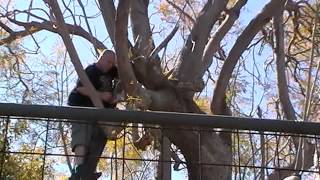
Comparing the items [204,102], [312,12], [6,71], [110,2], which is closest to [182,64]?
[110,2]

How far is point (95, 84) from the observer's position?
16.1 feet

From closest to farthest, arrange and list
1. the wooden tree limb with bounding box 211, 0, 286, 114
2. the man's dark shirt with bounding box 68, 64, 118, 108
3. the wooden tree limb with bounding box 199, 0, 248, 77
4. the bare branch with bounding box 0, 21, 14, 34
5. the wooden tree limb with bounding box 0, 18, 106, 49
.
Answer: the man's dark shirt with bounding box 68, 64, 118, 108
the wooden tree limb with bounding box 211, 0, 286, 114
the wooden tree limb with bounding box 199, 0, 248, 77
the wooden tree limb with bounding box 0, 18, 106, 49
the bare branch with bounding box 0, 21, 14, 34

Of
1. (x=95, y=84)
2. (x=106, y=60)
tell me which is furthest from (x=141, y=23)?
(x=95, y=84)

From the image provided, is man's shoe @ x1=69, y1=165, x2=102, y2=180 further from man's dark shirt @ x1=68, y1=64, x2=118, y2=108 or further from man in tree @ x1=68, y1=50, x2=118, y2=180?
man's dark shirt @ x1=68, y1=64, x2=118, y2=108

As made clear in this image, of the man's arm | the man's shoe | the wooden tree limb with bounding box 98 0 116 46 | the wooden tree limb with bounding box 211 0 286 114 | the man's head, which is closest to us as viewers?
the man's shoe

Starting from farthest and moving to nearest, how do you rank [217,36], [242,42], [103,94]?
[217,36], [242,42], [103,94]

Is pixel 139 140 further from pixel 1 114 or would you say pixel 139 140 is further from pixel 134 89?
pixel 1 114

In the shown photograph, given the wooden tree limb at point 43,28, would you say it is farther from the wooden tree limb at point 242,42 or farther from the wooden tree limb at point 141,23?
the wooden tree limb at point 242,42

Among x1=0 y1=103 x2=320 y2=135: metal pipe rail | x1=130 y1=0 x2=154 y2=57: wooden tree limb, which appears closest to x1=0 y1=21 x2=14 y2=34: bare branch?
x1=130 y1=0 x2=154 y2=57: wooden tree limb

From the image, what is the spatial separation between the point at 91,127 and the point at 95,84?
1622 millimetres

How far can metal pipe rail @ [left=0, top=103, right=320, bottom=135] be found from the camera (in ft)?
8.83

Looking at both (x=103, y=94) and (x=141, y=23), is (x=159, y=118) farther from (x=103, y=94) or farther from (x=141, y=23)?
(x=141, y=23)

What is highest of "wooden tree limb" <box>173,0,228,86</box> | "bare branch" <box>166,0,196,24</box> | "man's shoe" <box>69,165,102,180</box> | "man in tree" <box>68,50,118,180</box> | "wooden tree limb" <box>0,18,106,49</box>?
"bare branch" <box>166,0,196,24</box>

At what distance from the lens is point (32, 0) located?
8891 millimetres
